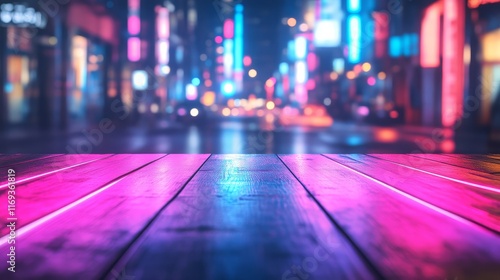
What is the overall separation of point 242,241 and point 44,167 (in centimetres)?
221

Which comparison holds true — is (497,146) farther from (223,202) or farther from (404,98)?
(404,98)

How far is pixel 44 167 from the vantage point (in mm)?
3285

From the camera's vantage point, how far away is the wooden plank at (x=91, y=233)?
1.31 meters

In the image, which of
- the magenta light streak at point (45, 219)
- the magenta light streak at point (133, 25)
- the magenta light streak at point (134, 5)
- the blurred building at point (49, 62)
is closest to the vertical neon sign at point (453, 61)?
the blurred building at point (49, 62)

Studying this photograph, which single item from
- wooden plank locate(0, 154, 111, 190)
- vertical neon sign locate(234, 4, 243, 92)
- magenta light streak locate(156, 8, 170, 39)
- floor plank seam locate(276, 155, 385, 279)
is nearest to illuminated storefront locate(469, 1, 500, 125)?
wooden plank locate(0, 154, 111, 190)

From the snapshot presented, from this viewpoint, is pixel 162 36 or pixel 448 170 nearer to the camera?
pixel 448 170

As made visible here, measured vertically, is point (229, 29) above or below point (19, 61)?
above

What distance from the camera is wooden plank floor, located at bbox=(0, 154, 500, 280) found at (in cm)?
132

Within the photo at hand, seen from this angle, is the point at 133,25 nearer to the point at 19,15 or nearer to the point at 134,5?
the point at 134,5

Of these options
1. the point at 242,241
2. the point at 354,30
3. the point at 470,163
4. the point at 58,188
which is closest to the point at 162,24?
the point at 354,30

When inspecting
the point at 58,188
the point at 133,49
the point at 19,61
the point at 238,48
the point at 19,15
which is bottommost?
the point at 58,188

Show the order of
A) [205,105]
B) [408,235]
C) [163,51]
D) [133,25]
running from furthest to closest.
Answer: [163,51], [205,105], [133,25], [408,235]

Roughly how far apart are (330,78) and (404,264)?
59.9 metres

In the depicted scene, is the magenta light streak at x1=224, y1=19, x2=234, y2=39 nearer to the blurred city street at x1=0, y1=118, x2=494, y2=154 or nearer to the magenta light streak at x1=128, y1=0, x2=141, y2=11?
the magenta light streak at x1=128, y1=0, x2=141, y2=11
